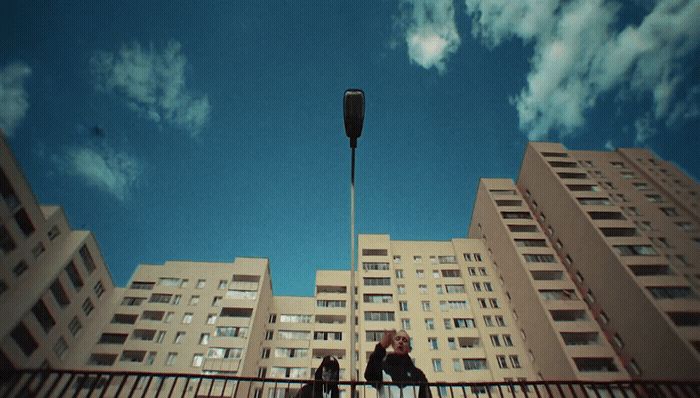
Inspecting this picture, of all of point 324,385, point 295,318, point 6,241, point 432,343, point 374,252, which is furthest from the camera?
point 374,252

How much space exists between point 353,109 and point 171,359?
1381 inches

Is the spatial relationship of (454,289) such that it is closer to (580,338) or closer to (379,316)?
(379,316)

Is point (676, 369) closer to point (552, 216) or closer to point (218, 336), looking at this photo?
point (552, 216)

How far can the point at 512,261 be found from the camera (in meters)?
38.5

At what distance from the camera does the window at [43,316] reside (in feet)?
86.5

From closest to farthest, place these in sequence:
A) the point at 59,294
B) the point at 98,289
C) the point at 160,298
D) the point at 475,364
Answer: the point at 59,294
the point at 475,364
the point at 98,289
the point at 160,298

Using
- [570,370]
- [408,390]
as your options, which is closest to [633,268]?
[570,370]

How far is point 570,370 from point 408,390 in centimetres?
2819

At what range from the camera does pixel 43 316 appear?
27.2 m

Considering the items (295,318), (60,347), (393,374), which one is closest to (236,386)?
(393,374)

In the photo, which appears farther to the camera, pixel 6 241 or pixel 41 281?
pixel 41 281

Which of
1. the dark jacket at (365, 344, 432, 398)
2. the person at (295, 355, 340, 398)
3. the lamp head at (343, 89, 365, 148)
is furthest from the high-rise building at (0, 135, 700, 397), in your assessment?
the lamp head at (343, 89, 365, 148)

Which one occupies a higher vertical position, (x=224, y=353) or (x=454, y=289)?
(x=454, y=289)

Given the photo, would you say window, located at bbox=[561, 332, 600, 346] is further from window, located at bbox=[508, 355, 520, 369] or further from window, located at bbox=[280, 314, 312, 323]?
window, located at bbox=[280, 314, 312, 323]
